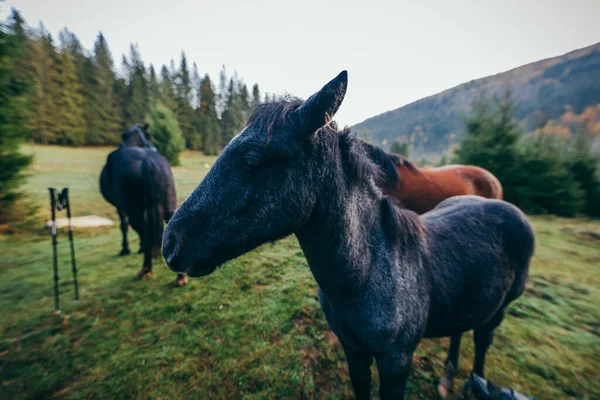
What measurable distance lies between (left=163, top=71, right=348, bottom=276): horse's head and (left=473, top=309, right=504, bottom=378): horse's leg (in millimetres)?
2732

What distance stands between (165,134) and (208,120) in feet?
59.0

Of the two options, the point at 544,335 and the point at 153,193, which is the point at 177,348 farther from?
the point at 544,335

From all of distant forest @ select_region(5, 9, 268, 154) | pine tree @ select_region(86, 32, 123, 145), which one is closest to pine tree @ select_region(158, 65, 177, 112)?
distant forest @ select_region(5, 9, 268, 154)

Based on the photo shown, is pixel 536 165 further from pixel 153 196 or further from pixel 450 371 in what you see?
pixel 153 196

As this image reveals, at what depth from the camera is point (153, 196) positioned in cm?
436

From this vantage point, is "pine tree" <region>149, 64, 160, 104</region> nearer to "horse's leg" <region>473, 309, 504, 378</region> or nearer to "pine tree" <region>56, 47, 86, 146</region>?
"pine tree" <region>56, 47, 86, 146</region>

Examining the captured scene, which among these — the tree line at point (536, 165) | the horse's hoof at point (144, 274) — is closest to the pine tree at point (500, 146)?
the tree line at point (536, 165)

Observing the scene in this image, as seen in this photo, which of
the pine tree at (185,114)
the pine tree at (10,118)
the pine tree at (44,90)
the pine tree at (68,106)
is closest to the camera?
the pine tree at (10,118)

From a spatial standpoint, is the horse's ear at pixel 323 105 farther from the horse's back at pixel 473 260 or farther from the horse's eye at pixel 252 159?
the horse's back at pixel 473 260

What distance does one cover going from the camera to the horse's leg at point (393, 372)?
159 centimetres

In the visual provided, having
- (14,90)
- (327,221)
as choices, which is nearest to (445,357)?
(327,221)

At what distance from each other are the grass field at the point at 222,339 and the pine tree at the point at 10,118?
2.23 m

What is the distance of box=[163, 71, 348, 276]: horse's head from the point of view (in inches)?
47.9

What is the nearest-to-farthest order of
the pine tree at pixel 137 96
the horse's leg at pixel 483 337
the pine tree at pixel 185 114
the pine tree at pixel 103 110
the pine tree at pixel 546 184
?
1. the horse's leg at pixel 483 337
2. the pine tree at pixel 546 184
3. the pine tree at pixel 103 110
4. the pine tree at pixel 137 96
5. the pine tree at pixel 185 114
